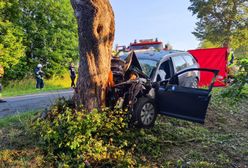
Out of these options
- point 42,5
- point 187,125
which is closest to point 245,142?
point 187,125

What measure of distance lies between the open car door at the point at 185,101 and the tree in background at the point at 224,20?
25147 mm

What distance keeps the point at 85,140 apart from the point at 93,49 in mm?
1746

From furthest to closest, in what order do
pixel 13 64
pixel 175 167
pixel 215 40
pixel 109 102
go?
pixel 215 40, pixel 13 64, pixel 109 102, pixel 175 167

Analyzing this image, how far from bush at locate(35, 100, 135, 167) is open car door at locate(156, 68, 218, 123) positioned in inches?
54.7

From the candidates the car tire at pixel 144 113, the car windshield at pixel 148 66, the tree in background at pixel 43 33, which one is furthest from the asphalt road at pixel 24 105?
the tree in background at pixel 43 33

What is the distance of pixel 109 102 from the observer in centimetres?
460

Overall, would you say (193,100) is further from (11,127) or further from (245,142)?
(11,127)

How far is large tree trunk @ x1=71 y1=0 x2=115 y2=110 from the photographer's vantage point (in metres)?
4.15

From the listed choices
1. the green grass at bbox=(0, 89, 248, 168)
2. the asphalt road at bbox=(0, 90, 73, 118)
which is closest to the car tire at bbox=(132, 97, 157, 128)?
the green grass at bbox=(0, 89, 248, 168)

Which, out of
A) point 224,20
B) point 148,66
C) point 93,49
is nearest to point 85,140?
point 93,49

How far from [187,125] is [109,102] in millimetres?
2211

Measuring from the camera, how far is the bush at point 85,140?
3.46 metres

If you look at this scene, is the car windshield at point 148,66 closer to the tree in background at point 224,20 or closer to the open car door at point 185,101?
the open car door at point 185,101

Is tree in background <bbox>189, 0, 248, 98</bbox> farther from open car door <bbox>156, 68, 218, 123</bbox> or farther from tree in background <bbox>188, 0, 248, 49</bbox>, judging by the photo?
open car door <bbox>156, 68, 218, 123</bbox>
